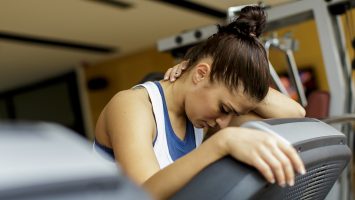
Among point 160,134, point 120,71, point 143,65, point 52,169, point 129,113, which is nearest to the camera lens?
point 52,169

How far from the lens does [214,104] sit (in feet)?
3.51

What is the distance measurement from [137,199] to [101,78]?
23.1 feet

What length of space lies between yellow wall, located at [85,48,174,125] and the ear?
16.9 ft

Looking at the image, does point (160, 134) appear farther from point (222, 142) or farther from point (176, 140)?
point (222, 142)

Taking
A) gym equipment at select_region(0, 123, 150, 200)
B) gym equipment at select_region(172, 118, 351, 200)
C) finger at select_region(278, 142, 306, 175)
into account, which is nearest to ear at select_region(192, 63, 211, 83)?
gym equipment at select_region(172, 118, 351, 200)

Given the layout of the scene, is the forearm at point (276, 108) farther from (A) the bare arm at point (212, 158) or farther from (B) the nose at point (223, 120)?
(A) the bare arm at point (212, 158)

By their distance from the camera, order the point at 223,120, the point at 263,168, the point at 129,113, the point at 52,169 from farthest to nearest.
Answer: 1. the point at 223,120
2. the point at 129,113
3. the point at 263,168
4. the point at 52,169

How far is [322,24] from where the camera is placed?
6.88ft

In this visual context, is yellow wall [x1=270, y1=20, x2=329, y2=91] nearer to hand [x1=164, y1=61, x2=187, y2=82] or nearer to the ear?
hand [x1=164, y1=61, x2=187, y2=82]


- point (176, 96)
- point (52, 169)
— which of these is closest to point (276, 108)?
point (176, 96)

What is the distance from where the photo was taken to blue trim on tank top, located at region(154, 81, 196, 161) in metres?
1.07

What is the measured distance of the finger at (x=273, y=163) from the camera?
2.11ft

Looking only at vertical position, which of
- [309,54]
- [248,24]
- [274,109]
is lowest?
[309,54]

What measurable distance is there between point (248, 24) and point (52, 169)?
927mm
